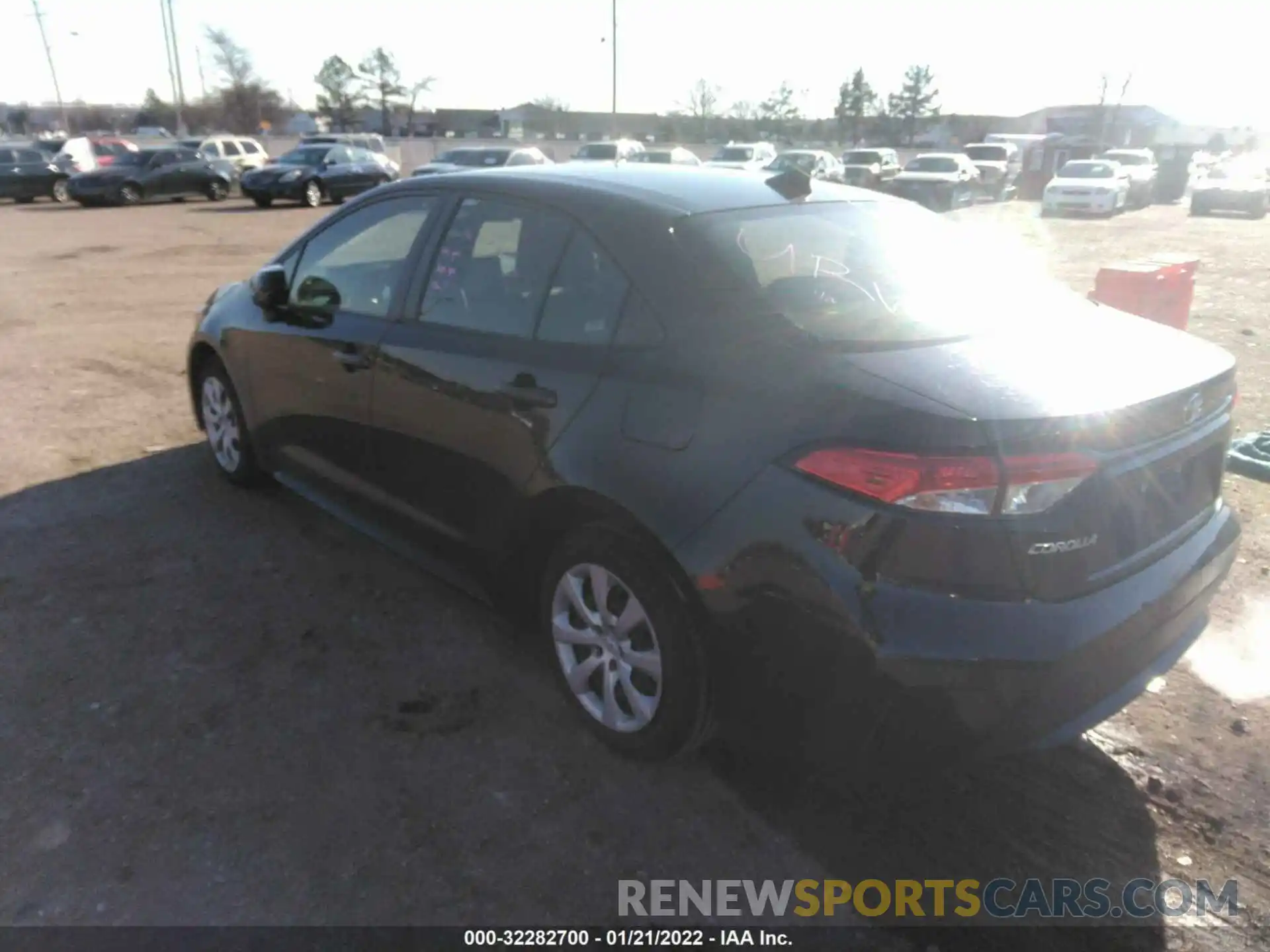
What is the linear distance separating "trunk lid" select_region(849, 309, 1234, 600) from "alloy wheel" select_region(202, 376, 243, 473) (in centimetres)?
367

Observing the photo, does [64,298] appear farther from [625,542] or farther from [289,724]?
[625,542]

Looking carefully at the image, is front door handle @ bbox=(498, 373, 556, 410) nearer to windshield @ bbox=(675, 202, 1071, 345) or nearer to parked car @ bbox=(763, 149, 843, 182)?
windshield @ bbox=(675, 202, 1071, 345)

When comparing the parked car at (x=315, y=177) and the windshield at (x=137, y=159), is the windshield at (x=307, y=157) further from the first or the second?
the windshield at (x=137, y=159)

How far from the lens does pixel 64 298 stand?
1151 centimetres

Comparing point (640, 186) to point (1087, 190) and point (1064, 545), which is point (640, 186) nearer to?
point (1064, 545)

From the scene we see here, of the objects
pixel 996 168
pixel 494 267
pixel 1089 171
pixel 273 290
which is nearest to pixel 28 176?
pixel 273 290

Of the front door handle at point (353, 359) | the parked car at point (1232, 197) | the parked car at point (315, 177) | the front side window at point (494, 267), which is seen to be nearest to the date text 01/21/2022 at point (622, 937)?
the front side window at point (494, 267)

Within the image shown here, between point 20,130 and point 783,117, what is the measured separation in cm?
6260

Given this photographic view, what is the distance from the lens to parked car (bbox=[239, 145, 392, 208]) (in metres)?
25.2

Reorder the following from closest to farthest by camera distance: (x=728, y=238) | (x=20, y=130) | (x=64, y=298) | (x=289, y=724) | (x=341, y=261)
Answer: (x=728, y=238) → (x=289, y=724) → (x=341, y=261) → (x=64, y=298) → (x=20, y=130)

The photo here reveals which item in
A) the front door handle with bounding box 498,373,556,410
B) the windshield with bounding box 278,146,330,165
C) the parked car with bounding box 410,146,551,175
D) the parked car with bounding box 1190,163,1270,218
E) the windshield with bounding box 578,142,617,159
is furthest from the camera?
the windshield with bounding box 578,142,617,159

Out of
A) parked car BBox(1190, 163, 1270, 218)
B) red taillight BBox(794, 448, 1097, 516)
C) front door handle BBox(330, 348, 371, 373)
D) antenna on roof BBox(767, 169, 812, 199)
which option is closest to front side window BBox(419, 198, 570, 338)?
front door handle BBox(330, 348, 371, 373)

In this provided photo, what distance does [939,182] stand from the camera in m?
27.0

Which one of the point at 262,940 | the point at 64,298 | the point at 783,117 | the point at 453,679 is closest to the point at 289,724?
the point at 453,679
